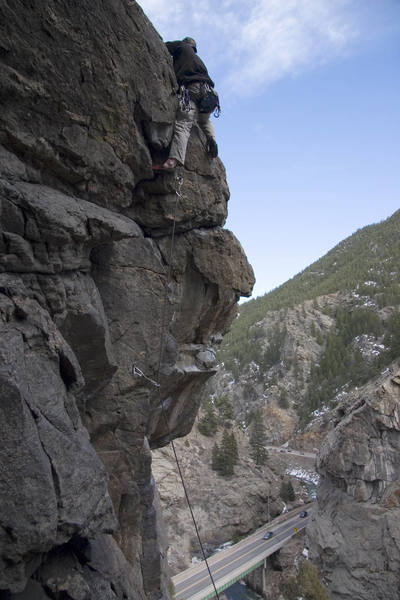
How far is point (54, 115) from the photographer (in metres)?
6.04

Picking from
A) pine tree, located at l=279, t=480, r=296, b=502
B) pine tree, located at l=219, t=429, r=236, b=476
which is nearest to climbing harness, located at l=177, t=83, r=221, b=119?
pine tree, located at l=219, t=429, r=236, b=476

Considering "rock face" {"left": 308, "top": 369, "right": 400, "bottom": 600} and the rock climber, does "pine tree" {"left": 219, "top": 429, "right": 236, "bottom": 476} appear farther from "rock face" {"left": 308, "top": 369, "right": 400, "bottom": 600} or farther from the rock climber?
the rock climber

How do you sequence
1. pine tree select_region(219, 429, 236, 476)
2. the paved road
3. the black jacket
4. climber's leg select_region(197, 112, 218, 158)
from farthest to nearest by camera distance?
1. the paved road
2. pine tree select_region(219, 429, 236, 476)
3. climber's leg select_region(197, 112, 218, 158)
4. the black jacket

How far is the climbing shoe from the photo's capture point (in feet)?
29.6

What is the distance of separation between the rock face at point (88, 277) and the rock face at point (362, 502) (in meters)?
27.5

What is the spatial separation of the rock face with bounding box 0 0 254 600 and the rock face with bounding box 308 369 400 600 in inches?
1084

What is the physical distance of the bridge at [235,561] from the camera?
27.2 metres

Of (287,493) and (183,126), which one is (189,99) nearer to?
(183,126)

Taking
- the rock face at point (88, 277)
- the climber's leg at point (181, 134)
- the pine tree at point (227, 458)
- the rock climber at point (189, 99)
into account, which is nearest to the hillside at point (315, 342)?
the pine tree at point (227, 458)

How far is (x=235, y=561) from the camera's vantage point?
32.4m

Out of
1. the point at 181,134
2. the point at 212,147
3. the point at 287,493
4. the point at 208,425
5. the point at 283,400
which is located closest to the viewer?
the point at 181,134

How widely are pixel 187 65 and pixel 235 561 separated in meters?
36.5

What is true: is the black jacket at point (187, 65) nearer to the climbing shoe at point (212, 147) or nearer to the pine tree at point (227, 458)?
the climbing shoe at point (212, 147)

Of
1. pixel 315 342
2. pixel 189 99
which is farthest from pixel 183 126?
pixel 315 342
